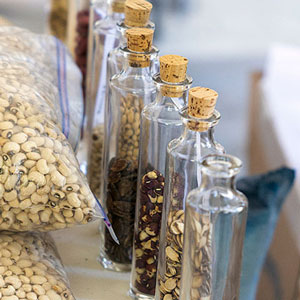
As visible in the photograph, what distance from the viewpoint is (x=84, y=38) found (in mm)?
1105

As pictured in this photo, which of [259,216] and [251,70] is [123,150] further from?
[251,70]

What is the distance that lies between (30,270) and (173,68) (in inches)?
10.6

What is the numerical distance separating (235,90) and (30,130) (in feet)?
10.0

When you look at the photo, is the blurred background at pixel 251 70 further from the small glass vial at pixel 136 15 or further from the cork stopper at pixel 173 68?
the cork stopper at pixel 173 68

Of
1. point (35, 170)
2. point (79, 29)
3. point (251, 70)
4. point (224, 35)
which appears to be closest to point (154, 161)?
point (35, 170)

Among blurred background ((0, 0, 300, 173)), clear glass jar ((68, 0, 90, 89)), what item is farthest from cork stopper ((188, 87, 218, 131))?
blurred background ((0, 0, 300, 173))

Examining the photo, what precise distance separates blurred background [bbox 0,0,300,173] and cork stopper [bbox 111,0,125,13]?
6.72ft

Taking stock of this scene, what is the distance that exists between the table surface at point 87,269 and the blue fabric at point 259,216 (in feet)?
1.80

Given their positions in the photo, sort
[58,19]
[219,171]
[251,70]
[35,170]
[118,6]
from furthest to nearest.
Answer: [251,70] < [58,19] < [118,6] < [35,170] < [219,171]

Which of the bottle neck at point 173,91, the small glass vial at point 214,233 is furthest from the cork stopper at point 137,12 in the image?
the small glass vial at point 214,233

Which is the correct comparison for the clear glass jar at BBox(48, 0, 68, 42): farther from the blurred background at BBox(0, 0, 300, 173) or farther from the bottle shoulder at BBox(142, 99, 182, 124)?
the blurred background at BBox(0, 0, 300, 173)

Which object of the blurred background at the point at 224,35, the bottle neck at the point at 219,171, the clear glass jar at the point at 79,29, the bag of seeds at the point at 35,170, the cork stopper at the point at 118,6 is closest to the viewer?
the bottle neck at the point at 219,171

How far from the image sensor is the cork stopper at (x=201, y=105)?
0.56 meters

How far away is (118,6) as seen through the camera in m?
0.91
